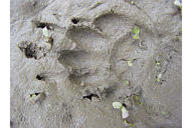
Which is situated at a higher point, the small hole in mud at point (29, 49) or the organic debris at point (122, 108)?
the small hole in mud at point (29, 49)

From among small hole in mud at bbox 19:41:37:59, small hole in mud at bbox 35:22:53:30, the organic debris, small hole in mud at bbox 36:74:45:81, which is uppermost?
small hole in mud at bbox 35:22:53:30

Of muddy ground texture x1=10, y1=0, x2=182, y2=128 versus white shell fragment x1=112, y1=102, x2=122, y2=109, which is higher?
muddy ground texture x1=10, y1=0, x2=182, y2=128

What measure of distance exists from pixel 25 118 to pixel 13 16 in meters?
0.90

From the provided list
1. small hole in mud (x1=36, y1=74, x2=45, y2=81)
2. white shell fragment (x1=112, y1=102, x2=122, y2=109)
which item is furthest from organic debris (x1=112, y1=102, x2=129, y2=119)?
small hole in mud (x1=36, y1=74, x2=45, y2=81)

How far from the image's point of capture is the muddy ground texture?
47.8 inches

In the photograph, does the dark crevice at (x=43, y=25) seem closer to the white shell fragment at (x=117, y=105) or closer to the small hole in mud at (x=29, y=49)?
the small hole in mud at (x=29, y=49)

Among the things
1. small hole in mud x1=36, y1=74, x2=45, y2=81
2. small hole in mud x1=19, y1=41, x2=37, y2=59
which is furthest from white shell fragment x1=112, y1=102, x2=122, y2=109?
small hole in mud x1=19, y1=41, x2=37, y2=59

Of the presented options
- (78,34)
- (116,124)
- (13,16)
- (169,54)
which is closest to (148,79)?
(169,54)

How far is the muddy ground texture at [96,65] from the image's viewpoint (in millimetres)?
1215

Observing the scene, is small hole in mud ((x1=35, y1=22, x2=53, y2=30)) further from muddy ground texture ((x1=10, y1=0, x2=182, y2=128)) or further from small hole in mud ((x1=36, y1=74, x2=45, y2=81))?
small hole in mud ((x1=36, y1=74, x2=45, y2=81))

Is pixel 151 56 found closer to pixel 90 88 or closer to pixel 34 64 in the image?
pixel 90 88

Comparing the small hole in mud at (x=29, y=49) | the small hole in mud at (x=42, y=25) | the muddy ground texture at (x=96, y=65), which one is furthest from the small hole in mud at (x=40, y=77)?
the small hole in mud at (x=42, y=25)

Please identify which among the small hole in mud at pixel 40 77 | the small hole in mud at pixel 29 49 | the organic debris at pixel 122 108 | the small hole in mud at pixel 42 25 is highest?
the small hole in mud at pixel 42 25

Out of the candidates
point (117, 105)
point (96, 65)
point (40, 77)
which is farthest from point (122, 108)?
point (40, 77)
